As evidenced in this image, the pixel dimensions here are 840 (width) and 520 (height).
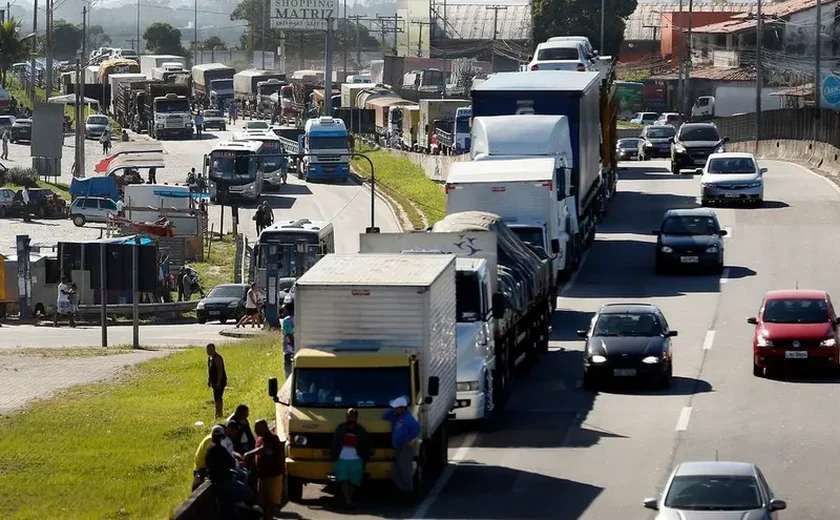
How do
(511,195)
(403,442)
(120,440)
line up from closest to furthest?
(403,442), (120,440), (511,195)

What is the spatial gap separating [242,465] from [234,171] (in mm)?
61531

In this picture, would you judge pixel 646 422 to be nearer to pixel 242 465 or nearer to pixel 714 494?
pixel 242 465

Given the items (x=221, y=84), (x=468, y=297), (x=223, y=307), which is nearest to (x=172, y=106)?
(x=221, y=84)

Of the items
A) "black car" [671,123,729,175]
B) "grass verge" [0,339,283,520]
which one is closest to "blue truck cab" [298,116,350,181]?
"black car" [671,123,729,175]

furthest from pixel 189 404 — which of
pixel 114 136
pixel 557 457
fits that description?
pixel 114 136

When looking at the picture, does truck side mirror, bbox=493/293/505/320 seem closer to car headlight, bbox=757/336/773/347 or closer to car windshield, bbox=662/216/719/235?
car headlight, bbox=757/336/773/347

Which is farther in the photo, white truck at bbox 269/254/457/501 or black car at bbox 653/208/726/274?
black car at bbox 653/208/726/274

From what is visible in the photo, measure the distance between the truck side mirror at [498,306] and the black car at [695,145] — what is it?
37.4 m

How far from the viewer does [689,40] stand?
400 ft

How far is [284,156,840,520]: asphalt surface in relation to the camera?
2095 cm

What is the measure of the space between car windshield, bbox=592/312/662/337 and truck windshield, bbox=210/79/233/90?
112 meters

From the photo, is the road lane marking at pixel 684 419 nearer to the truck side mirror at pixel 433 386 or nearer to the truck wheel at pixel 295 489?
the truck side mirror at pixel 433 386

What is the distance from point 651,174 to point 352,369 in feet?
158

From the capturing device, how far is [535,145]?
40.5 m
